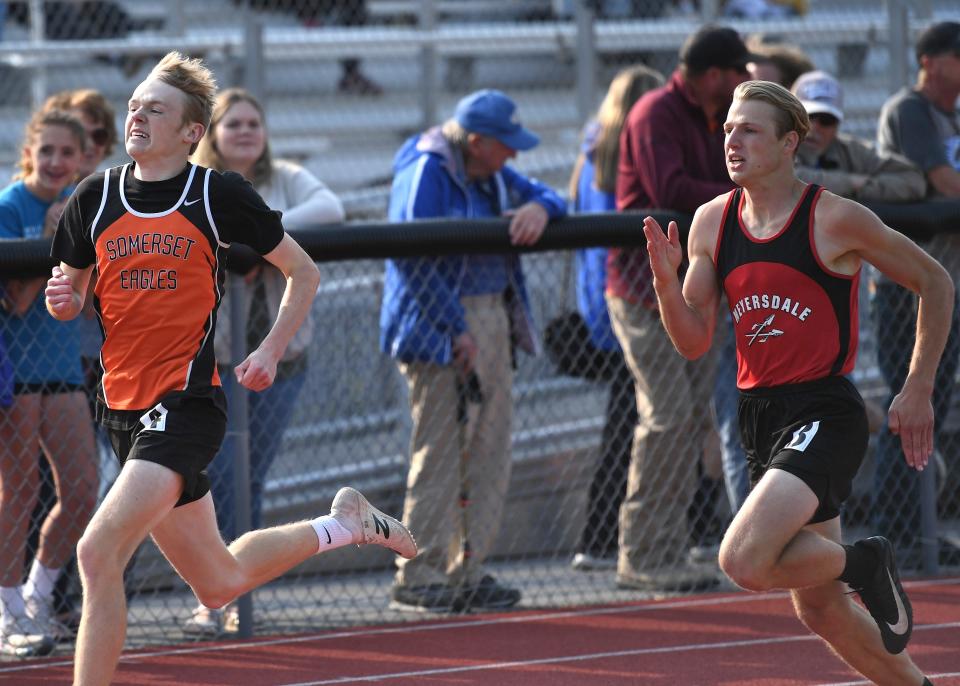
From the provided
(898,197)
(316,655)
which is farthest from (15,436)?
(898,197)

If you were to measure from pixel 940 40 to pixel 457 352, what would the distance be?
116 inches

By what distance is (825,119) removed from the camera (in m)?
6.82

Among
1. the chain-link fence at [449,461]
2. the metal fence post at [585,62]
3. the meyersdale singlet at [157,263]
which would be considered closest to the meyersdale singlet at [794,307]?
the meyersdale singlet at [157,263]

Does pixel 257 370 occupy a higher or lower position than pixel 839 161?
lower

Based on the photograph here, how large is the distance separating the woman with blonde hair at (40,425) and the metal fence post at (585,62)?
4.27 m

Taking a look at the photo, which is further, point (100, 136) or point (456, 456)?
point (100, 136)

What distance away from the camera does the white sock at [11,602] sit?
569 centimetres

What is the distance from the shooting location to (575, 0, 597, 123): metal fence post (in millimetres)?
9281

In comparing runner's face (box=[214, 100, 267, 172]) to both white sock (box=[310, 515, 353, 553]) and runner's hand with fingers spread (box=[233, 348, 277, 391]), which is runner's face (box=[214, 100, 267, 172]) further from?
runner's hand with fingers spread (box=[233, 348, 277, 391])

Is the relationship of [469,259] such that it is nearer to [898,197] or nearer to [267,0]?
[898,197]

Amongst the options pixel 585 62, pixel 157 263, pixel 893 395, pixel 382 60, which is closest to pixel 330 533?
pixel 157 263

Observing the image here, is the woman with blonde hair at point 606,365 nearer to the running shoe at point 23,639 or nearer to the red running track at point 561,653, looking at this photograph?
the red running track at point 561,653

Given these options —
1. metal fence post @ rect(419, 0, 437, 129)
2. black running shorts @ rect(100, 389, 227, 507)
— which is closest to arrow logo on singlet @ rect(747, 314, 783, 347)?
black running shorts @ rect(100, 389, 227, 507)

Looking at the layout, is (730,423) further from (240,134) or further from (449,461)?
(240,134)
